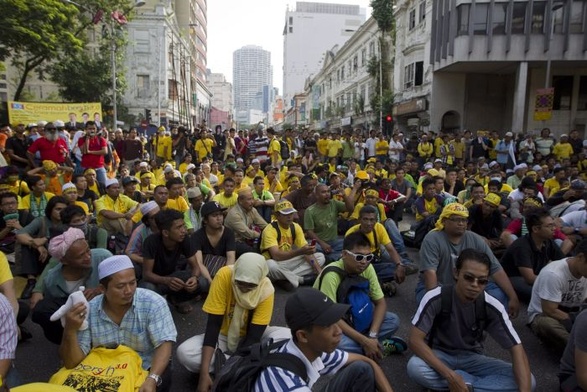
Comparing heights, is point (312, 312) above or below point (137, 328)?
above

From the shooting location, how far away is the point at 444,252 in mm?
4387

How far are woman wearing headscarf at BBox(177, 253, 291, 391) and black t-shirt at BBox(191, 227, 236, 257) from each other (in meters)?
1.66

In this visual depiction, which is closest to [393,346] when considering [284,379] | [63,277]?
[284,379]

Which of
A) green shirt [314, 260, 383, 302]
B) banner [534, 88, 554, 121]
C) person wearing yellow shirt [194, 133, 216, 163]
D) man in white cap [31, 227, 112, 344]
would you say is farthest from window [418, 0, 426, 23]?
man in white cap [31, 227, 112, 344]

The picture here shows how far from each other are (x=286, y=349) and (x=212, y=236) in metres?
3.08

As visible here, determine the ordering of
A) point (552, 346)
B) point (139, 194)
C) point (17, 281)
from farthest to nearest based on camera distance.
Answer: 1. point (139, 194)
2. point (17, 281)
3. point (552, 346)

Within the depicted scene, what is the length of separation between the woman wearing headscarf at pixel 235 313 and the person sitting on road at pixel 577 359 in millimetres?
1917

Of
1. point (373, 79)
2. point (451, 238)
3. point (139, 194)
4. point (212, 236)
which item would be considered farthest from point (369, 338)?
point (373, 79)

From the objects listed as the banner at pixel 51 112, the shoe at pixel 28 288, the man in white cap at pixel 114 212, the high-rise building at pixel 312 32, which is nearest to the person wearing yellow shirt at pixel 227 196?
the man in white cap at pixel 114 212

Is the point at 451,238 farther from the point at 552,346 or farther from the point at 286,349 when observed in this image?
the point at 286,349

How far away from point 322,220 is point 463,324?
3475 millimetres

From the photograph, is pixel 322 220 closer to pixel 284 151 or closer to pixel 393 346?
pixel 393 346

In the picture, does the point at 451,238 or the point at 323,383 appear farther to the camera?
the point at 451,238

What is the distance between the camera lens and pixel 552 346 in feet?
13.0
